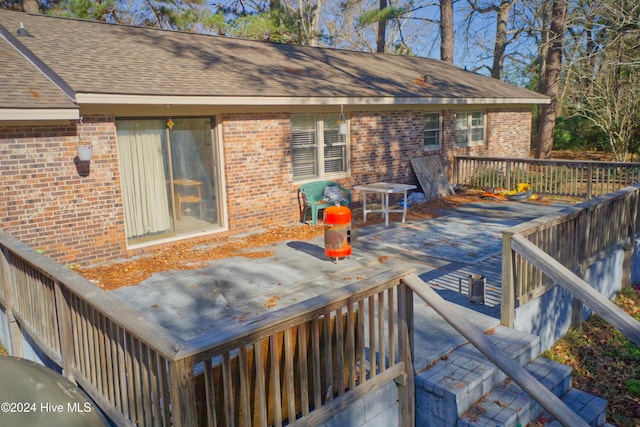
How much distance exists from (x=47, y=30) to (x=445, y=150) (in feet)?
32.0

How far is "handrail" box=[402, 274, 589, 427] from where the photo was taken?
10.7ft

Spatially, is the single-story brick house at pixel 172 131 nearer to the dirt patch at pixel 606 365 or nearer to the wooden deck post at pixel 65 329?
the wooden deck post at pixel 65 329

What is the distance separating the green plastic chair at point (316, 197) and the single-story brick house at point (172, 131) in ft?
0.75

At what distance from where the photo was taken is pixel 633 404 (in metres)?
4.82

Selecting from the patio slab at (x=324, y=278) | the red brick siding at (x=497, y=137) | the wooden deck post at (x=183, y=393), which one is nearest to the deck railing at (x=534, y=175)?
the red brick siding at (x=497, y=137)

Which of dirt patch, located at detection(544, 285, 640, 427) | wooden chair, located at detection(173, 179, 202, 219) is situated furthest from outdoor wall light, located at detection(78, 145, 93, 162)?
dirt patch, located at detection(544, 285, 640, 427)

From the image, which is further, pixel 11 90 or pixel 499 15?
pixel 499 15

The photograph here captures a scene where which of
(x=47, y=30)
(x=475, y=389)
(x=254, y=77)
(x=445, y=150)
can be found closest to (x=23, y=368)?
(x=475, y=389)

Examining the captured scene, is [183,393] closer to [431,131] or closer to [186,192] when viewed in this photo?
[186,192]

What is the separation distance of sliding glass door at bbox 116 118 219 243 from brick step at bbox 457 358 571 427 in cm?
624

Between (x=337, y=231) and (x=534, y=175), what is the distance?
29.3 ft

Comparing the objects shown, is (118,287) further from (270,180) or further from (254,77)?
(254,77)

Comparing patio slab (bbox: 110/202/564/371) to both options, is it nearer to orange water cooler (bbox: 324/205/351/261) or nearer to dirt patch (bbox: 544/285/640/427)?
orange water cooler (bbox: 324/205/351/261)

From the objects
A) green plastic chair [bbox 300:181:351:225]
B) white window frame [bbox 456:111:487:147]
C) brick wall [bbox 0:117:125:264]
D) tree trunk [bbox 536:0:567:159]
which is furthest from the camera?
tree trunk [bbox 536:0:567:159]
